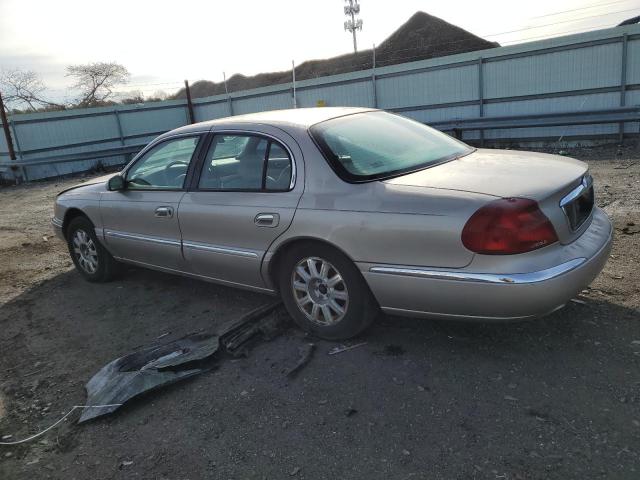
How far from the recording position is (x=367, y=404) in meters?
2.89

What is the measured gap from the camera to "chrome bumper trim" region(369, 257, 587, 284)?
2.76 metres

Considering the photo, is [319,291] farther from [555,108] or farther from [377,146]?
[555,108]

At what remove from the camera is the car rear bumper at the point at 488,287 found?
9.11 ft

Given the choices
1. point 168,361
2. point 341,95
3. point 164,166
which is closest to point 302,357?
point 168,361

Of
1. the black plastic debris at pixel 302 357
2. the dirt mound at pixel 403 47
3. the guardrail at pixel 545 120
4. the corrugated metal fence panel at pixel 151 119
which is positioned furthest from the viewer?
the dirt mound at pixel 403 47

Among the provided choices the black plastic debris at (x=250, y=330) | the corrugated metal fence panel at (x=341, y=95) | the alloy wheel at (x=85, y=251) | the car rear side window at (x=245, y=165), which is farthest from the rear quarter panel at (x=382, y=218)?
the corrugated metal fence panel at (x=341, y=95)

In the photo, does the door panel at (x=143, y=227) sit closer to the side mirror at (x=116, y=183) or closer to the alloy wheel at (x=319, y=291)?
the side mirror at (x=116, y=183)

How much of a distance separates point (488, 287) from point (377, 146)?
1.34m

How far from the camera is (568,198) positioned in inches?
120

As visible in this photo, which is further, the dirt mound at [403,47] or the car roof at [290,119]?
the dirt mound at [403,47]

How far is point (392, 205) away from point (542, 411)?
1.34m

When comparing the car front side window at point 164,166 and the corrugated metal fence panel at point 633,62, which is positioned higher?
the corrugated metal fence panel at point 633,62

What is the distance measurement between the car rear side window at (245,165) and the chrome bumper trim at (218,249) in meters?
0.45

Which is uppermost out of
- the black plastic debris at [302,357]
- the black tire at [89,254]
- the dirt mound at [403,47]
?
the dirt mound at [403,47]
